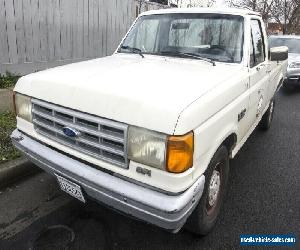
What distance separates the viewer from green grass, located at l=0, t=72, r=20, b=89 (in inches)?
281

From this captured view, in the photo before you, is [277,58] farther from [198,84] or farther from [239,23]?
[198,84]

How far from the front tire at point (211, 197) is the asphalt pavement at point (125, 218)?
172 millimetres

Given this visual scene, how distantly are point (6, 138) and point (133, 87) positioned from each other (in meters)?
2.60

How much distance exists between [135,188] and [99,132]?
0.50 metres

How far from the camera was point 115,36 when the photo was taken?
1046 centimetres

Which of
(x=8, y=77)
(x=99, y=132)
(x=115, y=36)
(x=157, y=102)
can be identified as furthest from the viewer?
(x=115, y=36)

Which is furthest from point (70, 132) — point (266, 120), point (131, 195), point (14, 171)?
point (266, 120)

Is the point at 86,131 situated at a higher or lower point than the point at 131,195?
higher

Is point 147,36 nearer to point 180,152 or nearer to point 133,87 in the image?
point 133,87

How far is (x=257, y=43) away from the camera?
4281mm

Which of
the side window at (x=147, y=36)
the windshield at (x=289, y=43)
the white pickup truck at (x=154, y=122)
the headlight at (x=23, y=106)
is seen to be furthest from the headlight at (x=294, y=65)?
the headlight at (x=23, y=106)

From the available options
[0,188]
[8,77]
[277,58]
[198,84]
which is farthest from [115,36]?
[198,84]

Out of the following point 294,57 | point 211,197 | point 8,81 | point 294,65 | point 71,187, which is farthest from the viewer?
point 294,57

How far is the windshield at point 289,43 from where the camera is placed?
10.9 meters
